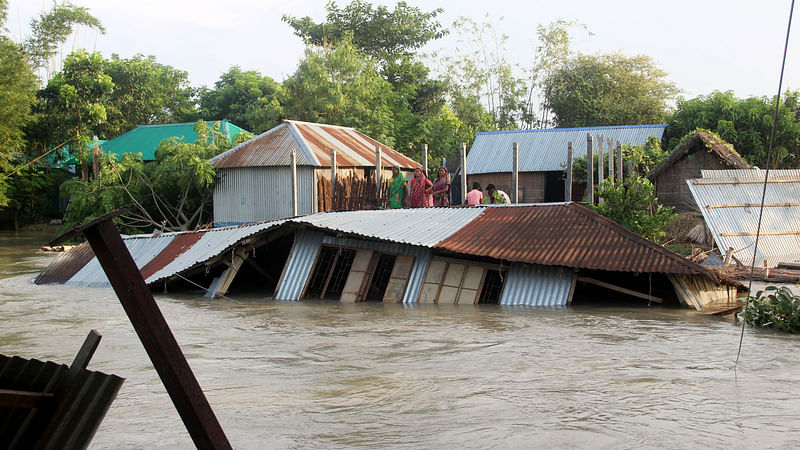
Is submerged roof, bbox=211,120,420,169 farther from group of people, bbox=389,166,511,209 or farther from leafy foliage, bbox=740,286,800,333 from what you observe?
leafy foliage, bbox=740,286,800,333

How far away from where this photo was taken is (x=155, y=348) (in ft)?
10.1

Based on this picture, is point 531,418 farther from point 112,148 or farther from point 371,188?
point 112,148

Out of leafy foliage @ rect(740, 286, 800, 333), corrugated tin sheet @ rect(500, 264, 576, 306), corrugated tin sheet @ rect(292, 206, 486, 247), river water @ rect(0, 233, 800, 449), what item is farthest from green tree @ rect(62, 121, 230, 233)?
leafy foliage @ rect(740, 286, 800, 333)

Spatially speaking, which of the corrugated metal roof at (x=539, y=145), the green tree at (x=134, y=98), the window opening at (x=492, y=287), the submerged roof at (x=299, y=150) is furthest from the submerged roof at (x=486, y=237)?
the green tree at (x=134, y=98)

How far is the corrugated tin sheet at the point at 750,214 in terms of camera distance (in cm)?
1388

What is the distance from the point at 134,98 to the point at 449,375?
30.8m

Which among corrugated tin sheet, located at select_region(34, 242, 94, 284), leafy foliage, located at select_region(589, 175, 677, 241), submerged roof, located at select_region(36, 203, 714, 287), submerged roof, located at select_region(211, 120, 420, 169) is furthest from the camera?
submerged roof, located at select_region(211, 120, 420, 169)

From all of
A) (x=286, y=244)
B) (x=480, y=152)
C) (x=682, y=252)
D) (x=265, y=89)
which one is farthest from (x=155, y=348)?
(x=265, y=89)

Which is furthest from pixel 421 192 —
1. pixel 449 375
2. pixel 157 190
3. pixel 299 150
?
pixel 157 190

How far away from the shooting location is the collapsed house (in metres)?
11.1

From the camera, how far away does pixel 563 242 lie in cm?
1156

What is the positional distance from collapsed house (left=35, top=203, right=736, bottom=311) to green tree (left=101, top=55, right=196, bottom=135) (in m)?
20.2

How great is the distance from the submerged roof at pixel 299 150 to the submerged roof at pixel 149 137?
743 centimetres

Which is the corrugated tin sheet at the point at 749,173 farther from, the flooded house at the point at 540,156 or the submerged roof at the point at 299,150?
the flooded house at the point at 540,156
